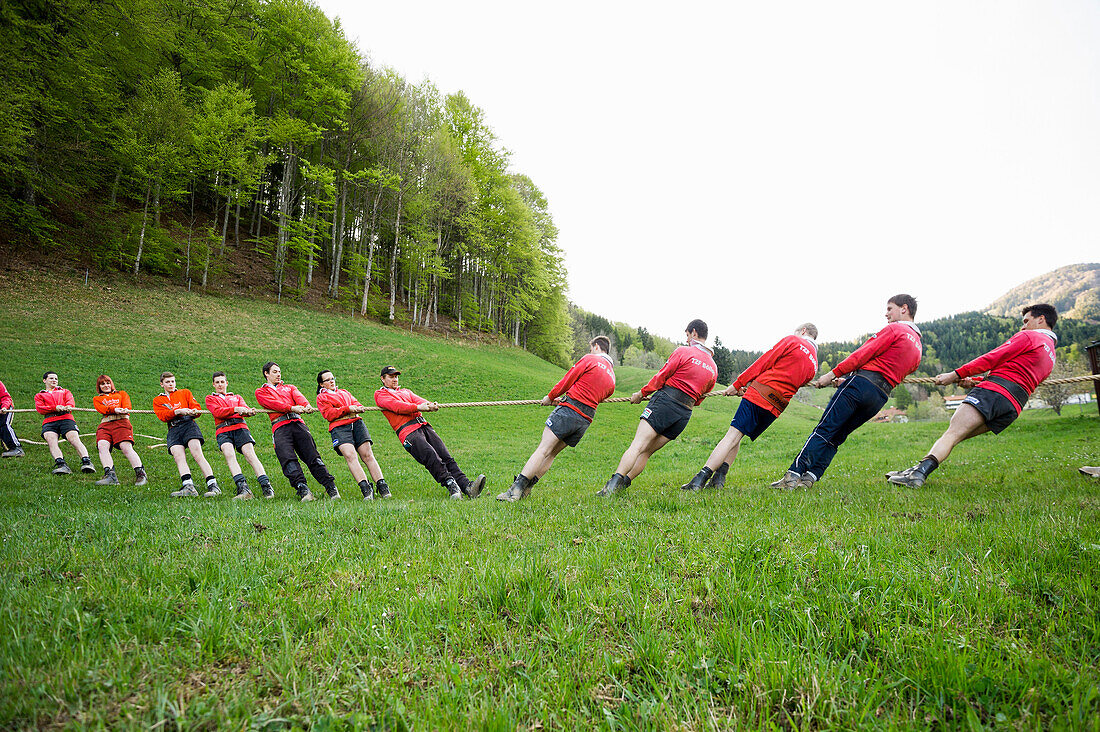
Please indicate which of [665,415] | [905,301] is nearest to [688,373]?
[665,415]

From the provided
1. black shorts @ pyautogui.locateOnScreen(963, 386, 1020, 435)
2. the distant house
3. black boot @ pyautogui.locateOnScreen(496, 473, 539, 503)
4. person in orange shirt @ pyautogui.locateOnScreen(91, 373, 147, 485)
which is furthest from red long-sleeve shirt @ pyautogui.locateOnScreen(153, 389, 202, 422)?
the distant house

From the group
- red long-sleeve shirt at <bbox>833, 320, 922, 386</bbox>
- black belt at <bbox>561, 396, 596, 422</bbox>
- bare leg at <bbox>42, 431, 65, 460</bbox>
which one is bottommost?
bare leg at <bbox>42, 431, 65, 460</bbox>

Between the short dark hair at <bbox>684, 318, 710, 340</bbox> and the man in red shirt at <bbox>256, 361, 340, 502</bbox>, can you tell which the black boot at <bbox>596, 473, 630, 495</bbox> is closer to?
the short dark hair at <bbox>684, 318, 710, 340</bbox>

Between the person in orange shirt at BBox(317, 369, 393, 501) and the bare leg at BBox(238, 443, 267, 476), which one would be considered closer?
the person in orange shirt at BBox(317, 369, 393, 501)

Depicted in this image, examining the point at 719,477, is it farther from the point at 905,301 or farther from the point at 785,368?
the point at 905,301

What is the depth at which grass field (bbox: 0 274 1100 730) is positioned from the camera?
5.26ft

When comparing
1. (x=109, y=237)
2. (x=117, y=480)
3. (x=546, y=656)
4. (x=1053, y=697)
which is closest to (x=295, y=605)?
(x=546, y=656)

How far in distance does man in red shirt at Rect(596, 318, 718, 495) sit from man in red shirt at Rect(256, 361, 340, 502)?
4.98 meters

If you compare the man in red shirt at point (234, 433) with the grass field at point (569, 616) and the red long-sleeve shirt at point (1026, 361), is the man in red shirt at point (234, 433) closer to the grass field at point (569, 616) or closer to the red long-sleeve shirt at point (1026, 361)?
the grass field at point (569, 616)

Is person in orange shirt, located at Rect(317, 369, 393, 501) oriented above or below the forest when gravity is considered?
below

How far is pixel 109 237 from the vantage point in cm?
2769

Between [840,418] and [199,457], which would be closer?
[840,418]

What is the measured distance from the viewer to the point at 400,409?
25.6ft

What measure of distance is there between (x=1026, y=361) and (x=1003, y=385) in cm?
42
